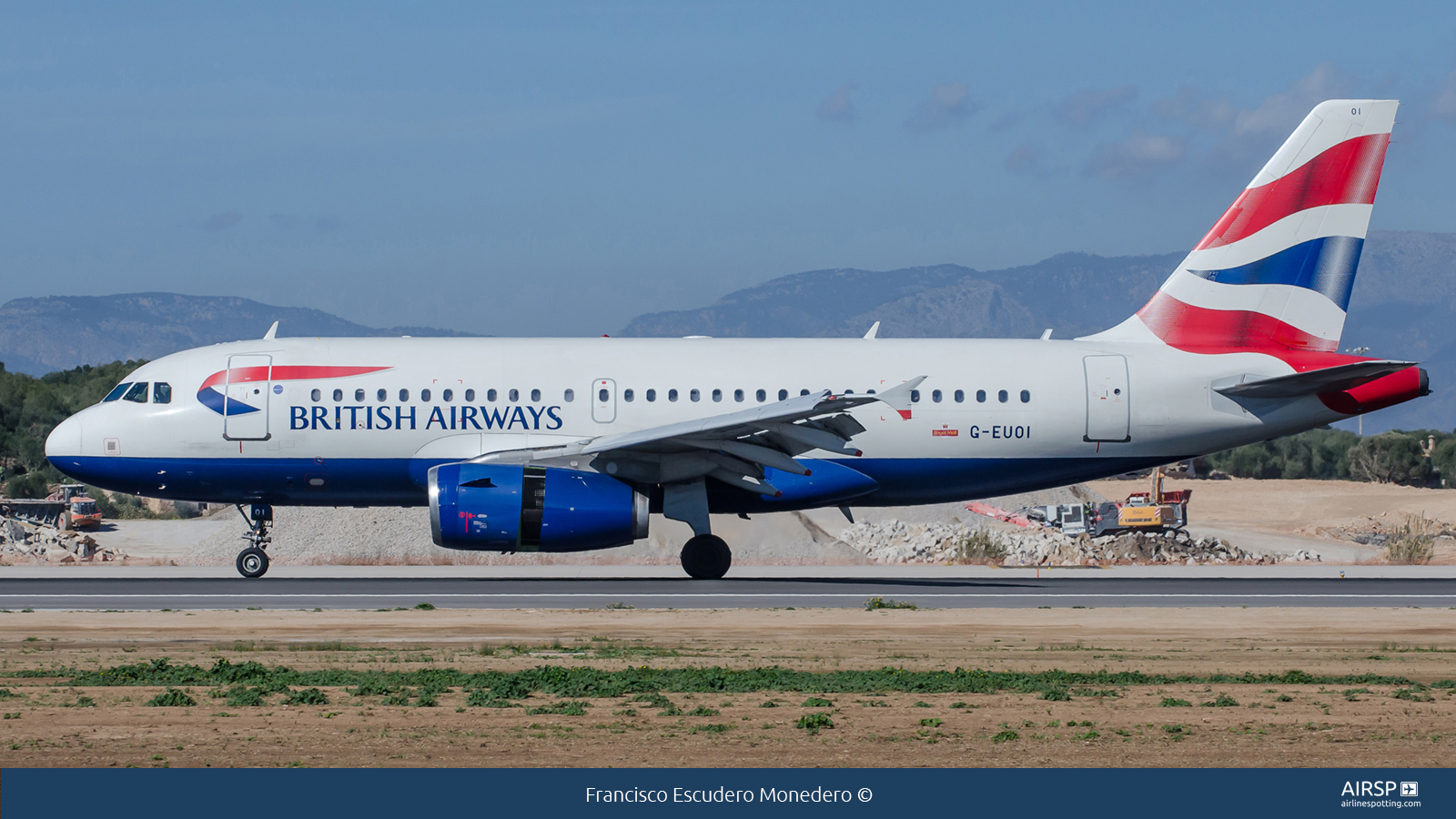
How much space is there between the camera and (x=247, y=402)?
82.3 feet

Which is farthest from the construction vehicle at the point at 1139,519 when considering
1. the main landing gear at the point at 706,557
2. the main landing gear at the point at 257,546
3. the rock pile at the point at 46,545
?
the rock pile at the point at 46,545

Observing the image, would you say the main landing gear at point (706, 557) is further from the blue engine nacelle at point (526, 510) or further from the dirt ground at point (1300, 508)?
the dirt ground at point (1300, 508)

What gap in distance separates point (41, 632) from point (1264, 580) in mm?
19630

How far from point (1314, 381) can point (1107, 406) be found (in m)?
3.40

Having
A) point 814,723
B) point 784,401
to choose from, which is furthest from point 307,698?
point 784,401

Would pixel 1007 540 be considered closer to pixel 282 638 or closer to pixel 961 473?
pixel 961 473

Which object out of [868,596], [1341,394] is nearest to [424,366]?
[868,596]

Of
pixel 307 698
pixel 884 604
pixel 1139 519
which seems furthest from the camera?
pixel 1139 519

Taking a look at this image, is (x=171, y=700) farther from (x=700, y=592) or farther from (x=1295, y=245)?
(x=1295, y=245)

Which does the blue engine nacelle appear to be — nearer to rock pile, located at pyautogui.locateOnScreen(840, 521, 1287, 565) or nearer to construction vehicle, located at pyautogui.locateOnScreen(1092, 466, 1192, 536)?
rock pile, located at pyautogui.locateOnScreen(840, 521, 1287, 565)

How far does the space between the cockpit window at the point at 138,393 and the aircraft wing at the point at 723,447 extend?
6.00m

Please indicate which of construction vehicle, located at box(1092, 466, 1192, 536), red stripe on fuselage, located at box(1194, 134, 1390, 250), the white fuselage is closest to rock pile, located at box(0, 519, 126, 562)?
the white fuselage

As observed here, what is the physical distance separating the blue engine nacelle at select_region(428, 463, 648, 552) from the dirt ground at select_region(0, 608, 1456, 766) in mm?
4287

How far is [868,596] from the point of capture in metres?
22.0
